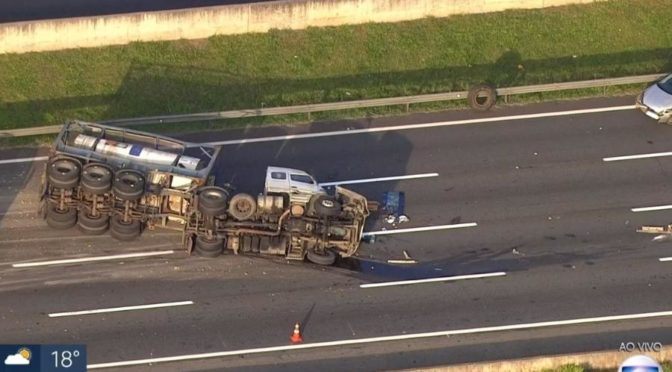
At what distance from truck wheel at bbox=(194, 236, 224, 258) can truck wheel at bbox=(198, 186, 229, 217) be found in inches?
33.3

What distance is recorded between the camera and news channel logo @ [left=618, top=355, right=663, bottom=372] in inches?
1143

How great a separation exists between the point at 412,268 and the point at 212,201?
5684 mm

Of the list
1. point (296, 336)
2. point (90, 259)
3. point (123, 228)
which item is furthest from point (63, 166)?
point (296, 336)

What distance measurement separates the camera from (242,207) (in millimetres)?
34062

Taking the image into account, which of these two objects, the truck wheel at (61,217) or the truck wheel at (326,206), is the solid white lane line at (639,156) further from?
the truck wheel at (61,217)

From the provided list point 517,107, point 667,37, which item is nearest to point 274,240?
point 517,107

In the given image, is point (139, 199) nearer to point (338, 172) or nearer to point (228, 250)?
point (228, 250)

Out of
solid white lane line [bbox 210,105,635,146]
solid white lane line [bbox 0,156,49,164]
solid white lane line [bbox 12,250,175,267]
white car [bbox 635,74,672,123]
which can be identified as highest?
white car [bbox 635,74,672,123]

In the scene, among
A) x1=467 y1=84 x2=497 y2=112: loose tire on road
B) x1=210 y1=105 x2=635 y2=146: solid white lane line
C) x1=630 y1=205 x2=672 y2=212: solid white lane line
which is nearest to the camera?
x1=630 y1=205 x2=672 y2=212: solid white lane line

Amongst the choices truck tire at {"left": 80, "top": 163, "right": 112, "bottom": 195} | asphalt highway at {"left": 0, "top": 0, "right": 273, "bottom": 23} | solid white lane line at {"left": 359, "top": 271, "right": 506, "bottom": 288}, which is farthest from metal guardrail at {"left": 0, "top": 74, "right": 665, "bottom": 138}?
solid white lane line at {"left": 359, "top": 271, "right": 506, "bottom": 288}

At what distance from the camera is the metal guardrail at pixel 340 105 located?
126 feet
